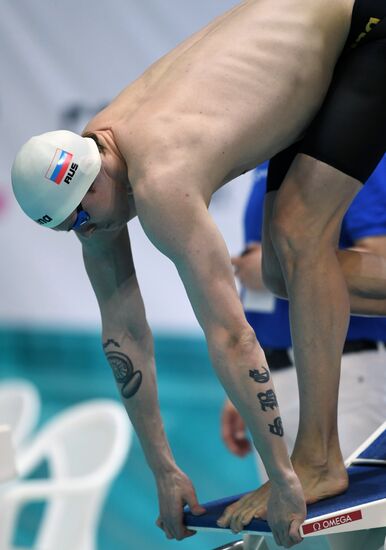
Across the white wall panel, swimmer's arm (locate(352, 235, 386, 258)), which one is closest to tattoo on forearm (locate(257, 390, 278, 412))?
swimmer's arm (locate(352, 235, 386, 258))

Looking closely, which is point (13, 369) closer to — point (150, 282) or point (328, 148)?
point (150, 282)

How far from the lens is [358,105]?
8.27 ft

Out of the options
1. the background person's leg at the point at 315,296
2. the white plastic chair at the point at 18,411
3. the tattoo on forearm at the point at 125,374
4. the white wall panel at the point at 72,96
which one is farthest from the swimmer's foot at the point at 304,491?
the white wall panel at the point at 72,96

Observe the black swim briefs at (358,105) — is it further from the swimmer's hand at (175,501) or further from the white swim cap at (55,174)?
the swimmer's hand at (175,501)

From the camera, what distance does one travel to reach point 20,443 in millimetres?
4914

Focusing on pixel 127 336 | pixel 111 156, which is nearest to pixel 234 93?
pixel 111 156

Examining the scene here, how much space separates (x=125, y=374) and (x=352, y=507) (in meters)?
0.75

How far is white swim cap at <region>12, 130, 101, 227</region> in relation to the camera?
7.80ft

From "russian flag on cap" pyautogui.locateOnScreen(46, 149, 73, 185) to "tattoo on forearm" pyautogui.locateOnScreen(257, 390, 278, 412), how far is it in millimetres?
696

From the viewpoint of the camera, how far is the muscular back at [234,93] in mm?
2303

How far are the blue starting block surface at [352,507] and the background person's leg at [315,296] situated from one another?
0.08 m

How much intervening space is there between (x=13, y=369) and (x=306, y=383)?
3.89 m

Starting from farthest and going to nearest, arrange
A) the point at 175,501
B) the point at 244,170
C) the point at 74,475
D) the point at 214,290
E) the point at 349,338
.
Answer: the point at 74,475, the point at 349,338, the point at 175,501, the point at 244,170, the point at 214,290

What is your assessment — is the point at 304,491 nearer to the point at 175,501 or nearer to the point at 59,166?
the point at 175,501
